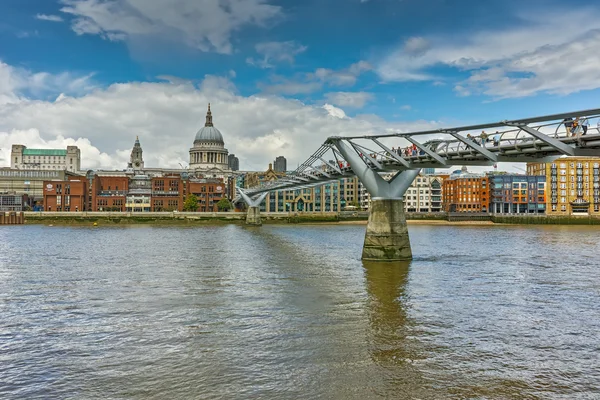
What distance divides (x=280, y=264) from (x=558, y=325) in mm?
21488

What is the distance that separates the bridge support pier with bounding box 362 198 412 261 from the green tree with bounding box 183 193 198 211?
102 meters

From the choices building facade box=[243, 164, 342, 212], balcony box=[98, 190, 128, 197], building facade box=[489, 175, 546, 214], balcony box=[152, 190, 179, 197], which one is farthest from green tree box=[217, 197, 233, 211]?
building facade box=[489, 175, 546, 214]

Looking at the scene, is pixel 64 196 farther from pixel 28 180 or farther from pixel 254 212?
pixel 254 212

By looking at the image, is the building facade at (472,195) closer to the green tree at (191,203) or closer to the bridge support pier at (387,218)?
the green tree at (191,203)

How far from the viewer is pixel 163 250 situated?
48.2 m

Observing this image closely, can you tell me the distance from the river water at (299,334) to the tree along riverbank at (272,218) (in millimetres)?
86135

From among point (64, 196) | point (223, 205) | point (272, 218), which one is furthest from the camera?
point (223, 205)

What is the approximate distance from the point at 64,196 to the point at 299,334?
131 metres

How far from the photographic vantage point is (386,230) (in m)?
36.5

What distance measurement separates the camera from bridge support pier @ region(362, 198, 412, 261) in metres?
36.1

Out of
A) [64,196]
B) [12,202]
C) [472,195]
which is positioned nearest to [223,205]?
[64,196]

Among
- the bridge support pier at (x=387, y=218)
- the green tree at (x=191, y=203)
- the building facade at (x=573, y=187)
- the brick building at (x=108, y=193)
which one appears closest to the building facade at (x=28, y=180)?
the brick building at (x=108, y=193)

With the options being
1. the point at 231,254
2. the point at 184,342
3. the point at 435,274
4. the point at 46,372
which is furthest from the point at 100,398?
the point at 231,254

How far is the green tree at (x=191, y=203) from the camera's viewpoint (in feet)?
443
